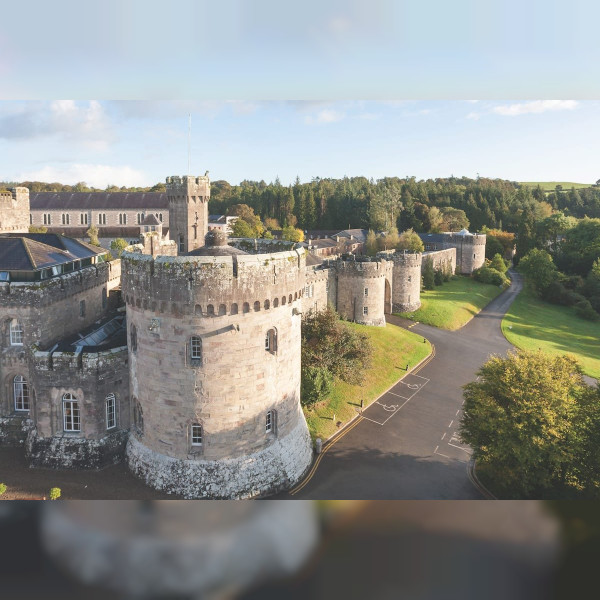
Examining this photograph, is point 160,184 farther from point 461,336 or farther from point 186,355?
point 186,355

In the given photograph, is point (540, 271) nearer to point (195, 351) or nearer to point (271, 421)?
point (271, 421)

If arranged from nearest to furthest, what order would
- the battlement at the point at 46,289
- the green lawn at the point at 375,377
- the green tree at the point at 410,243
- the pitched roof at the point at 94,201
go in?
the battlement at the point at 46,289 → the green lawn at the point at 375,377 → the green tree at the point at 410,243 → the pitched roof at the point at 94,201

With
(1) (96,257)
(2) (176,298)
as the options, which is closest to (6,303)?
(1) (96,257)

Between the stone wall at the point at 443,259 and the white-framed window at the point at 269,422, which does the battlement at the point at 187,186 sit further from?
the stone wall at the point at 443,259

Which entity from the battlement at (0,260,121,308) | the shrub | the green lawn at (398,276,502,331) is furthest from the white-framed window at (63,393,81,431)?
the shrub

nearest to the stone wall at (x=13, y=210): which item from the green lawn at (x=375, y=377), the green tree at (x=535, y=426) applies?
the green lawn at (x=375, y=377)

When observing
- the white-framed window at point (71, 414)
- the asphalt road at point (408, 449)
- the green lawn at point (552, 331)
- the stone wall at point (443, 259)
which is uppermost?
the stone wall at point (443, 259)
